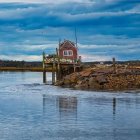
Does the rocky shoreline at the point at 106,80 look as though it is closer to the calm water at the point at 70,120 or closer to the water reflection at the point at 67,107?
the water reflection at the point at 67,107

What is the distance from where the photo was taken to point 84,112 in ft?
116

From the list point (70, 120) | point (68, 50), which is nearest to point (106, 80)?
point (68, 50)

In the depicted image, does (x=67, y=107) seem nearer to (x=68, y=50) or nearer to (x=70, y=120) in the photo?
(x=70, y=120)

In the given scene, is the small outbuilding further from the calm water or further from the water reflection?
the calm water

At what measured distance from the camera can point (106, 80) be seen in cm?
6706

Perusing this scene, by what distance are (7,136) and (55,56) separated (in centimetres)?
→ 6094

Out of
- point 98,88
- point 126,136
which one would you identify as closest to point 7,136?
point 126,136

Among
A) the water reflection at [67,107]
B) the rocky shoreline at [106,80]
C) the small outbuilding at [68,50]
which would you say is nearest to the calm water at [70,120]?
the water reflection at [67,107]

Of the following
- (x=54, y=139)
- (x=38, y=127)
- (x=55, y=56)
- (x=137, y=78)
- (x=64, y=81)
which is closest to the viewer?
(x=54, y=139)

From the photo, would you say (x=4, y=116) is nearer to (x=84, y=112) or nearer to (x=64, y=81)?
(x=84, y=112)

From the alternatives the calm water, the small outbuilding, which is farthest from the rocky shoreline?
the calm water

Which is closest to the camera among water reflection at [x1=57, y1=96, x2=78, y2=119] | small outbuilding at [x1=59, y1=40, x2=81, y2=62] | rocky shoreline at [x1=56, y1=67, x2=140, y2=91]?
water reflection at [x1=57, y1=96, x2=78, y2=119]

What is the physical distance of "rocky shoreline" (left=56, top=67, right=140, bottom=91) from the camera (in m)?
66.3

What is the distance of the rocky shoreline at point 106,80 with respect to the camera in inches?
2609
